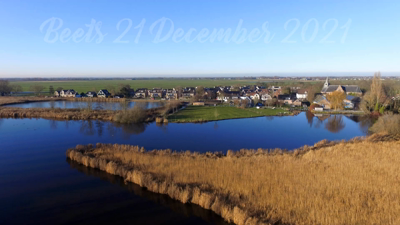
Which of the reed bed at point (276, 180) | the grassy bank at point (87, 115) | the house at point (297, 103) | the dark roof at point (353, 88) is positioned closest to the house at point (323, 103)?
the house at point (297, 103)

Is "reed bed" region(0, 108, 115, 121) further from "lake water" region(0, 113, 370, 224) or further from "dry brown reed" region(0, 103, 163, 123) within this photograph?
"lake water" region(0, 113, 370, 224)

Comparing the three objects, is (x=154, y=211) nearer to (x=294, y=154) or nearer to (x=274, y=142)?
(x=294, y=154)

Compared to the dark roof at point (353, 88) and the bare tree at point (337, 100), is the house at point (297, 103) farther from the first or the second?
the dark roof at point (353, 88)

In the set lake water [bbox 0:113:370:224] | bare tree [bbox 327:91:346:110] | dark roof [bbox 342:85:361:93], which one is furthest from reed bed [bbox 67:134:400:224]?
dark roof [bbox 342:85:361:93]

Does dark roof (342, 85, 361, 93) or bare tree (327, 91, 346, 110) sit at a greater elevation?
dark roof (342, 85, 361, 93)

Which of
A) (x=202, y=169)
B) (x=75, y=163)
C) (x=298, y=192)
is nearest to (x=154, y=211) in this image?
(x=202, y=169)
